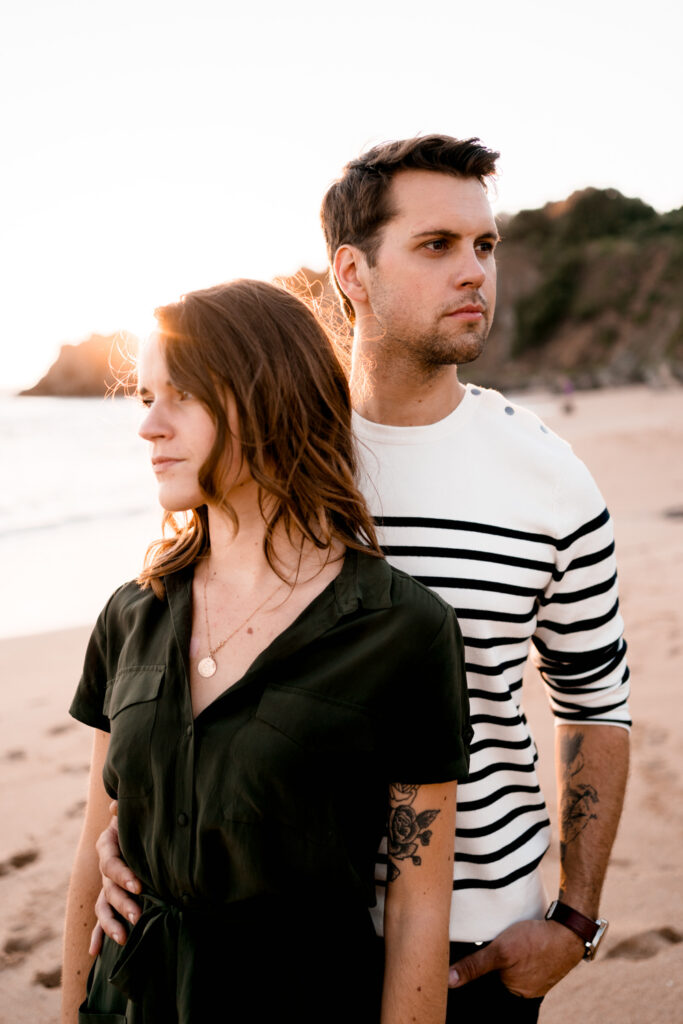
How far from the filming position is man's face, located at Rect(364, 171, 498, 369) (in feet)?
6.84

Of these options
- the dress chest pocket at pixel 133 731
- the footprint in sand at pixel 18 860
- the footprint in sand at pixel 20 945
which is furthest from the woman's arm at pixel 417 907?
the footprint in sand at pixel 18 860

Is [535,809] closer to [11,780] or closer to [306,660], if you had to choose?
[306,660]

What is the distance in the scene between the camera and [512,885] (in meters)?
1.92

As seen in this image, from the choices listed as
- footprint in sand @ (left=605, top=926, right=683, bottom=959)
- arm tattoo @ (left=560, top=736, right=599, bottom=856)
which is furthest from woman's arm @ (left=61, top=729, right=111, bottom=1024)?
footprint in sand @ (left=605, top=926, right=683, bottom=959)

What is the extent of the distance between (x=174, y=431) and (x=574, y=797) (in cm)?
142

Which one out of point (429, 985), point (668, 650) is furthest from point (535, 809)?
point (668, 650)

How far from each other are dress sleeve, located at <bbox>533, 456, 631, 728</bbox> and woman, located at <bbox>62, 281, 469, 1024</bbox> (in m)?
0.48

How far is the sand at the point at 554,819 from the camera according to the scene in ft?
9.70

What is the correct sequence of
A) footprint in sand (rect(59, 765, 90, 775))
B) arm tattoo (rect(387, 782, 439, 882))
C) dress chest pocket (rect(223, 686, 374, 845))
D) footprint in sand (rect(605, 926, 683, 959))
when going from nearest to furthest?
1. dress chest pocket (rect(223, 686, 374, 845))
2. arm tattoo (rect(387, 782, 439, 882))
3. footprint in sand (rect(605, 926, 683, 959))
4. footprint in sand (rect(59, 765, 90, 775))

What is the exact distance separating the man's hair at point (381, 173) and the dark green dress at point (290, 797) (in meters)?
1.04

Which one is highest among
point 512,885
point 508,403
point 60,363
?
point 508,403

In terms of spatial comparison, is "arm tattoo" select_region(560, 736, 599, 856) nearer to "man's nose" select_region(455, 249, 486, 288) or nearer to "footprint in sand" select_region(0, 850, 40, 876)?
"man's nose" select_region(455, 249, 486, 288)

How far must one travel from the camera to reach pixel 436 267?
2.10 metres

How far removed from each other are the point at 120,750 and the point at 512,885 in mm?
981
